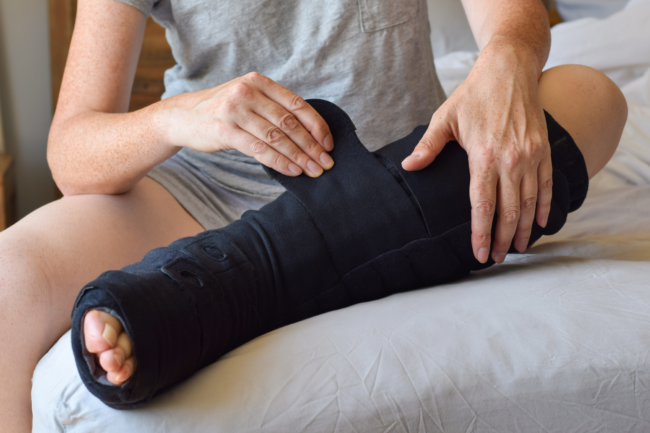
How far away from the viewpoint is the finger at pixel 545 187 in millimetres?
578

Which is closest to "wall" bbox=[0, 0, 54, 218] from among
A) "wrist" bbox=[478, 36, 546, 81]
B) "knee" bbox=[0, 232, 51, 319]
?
"knee" bbox=[0, 232, 51, 319]

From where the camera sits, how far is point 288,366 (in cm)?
44

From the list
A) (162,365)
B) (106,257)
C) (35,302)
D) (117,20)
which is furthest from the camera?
(117,20)

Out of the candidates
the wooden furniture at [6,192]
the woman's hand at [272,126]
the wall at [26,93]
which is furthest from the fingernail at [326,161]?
the wall at [26,93]

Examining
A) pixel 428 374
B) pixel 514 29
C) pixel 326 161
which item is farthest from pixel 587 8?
pixel 428 374

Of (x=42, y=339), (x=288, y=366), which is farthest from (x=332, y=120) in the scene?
(x=42, y=339)

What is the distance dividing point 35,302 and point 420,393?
1.33 feet

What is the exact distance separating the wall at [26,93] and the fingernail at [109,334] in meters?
1.92

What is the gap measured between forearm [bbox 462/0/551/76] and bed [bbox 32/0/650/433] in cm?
30

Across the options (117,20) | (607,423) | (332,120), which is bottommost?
(607,423)

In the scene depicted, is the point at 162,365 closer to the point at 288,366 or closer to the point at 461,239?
the point at 288,366

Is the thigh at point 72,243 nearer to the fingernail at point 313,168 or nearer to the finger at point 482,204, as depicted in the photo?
the fingernail at point 313,168

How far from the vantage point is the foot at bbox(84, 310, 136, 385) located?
1.22ft

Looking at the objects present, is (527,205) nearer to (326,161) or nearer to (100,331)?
(326,161)
